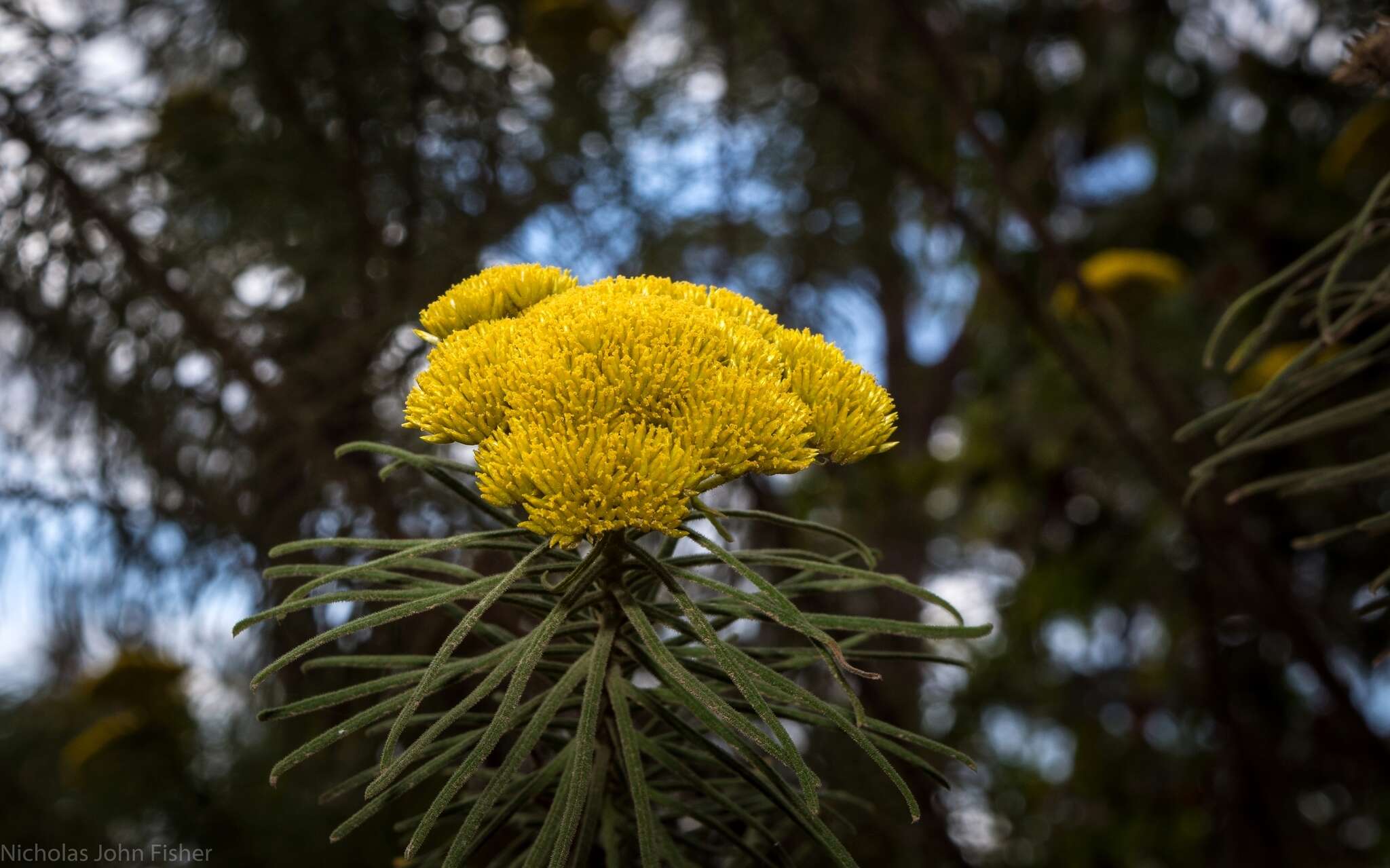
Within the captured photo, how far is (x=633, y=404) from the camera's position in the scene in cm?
42

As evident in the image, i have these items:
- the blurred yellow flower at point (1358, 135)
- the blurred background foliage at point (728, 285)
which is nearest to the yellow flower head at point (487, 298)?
the blurred background foliage at point (728, 285)

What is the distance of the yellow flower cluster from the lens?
391 mm

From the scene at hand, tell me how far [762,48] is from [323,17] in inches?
28.1

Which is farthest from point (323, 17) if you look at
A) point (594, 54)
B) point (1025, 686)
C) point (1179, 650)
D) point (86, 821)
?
point (1179, 650)

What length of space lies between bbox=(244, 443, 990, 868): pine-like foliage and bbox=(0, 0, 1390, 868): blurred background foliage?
366mm

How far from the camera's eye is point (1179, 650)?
2.35m

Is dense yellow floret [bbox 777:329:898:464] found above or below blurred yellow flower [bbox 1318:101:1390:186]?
below

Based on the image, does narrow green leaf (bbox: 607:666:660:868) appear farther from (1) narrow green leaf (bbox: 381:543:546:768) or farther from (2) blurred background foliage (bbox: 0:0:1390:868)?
(2) blurred background foliage (bbox: 0:0:1390:868)

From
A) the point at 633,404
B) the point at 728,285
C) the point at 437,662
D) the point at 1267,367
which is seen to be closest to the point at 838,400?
the point at 633,404

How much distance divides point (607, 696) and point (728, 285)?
4.39 feet

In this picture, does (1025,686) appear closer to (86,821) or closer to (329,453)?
(329,453)

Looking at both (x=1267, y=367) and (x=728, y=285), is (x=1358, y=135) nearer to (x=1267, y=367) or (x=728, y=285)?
(x=1267, y=367)

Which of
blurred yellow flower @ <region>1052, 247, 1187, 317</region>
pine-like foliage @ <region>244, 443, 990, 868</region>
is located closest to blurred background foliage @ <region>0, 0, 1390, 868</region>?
blurred yellow flower @ <region>1052, 247, 1187, 317</region>

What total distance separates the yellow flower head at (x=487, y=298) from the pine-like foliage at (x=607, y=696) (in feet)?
0.26
